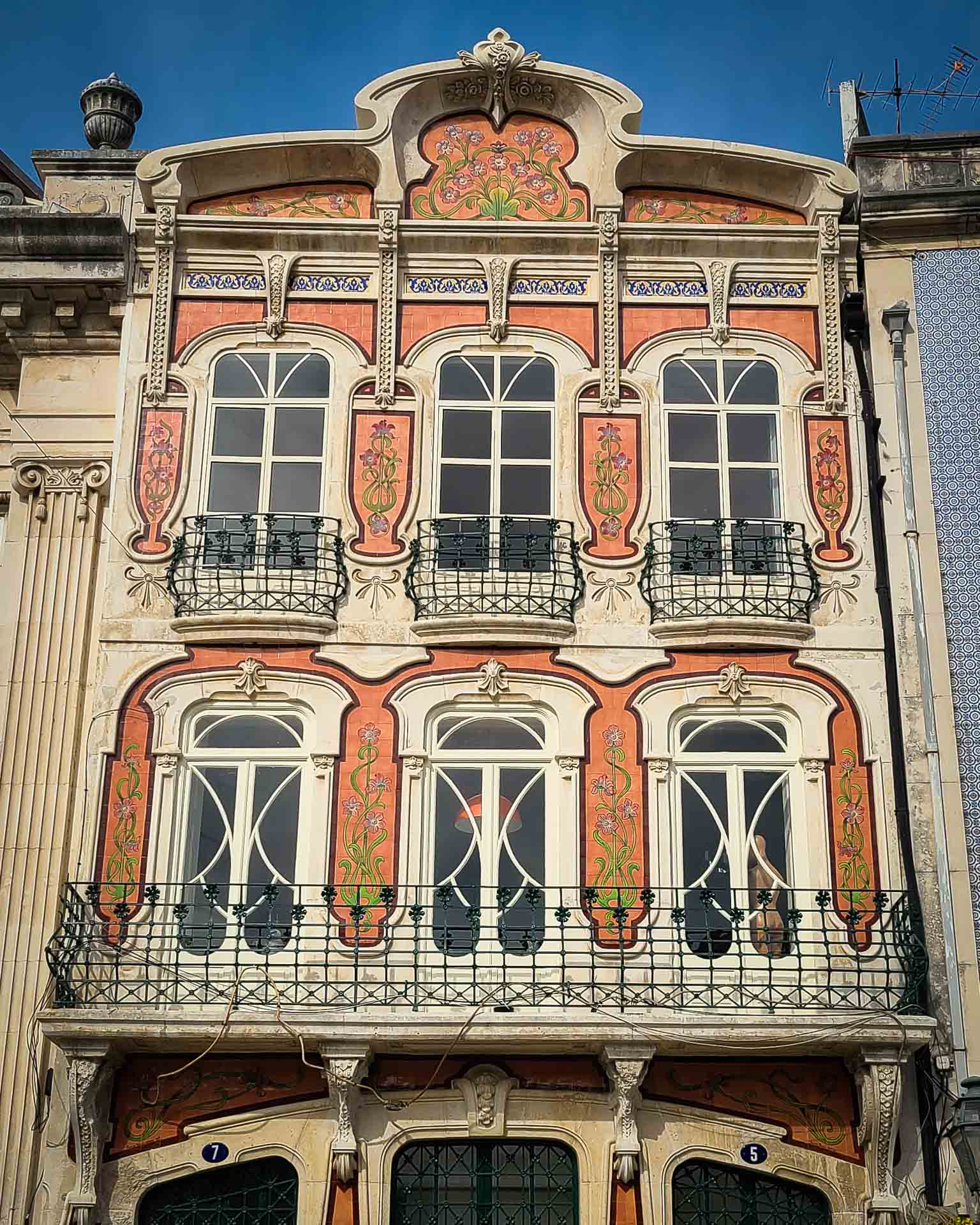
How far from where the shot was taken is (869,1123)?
16.2 metres

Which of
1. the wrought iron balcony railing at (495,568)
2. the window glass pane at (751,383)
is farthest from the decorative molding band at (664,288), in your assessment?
the wrought iron balcony railing at (495,568)

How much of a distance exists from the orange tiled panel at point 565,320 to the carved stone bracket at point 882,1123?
8.37 meters

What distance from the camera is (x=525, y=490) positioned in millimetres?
19125

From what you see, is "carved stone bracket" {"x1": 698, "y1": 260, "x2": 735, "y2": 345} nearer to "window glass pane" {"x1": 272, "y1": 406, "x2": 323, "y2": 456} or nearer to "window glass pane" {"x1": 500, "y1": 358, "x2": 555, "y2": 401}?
"window glass pane" {"x1": 500, "y1": 358, "x2": 555, "y2": 401}

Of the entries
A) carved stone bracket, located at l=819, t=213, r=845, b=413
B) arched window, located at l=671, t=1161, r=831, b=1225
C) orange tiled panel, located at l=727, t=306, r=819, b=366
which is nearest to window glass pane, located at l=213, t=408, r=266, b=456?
orange tiled panel, located at l=727, t=306, r=819, b=366

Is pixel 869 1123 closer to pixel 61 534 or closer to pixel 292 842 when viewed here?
pixel 292 842

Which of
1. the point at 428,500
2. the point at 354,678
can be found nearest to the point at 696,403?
the point at 428,500

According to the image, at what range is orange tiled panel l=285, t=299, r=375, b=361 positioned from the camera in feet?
64.5

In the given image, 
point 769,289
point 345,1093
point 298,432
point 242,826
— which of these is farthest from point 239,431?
point 345,1093

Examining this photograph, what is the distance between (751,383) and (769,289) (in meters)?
1.21

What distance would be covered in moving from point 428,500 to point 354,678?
2206mm

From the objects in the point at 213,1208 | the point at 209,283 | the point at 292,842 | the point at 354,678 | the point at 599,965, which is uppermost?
the point at 209,283

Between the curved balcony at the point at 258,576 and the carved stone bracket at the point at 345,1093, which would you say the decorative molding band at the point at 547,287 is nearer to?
the curved balcony at the point at 258,576

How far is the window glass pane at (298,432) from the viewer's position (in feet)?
63.2
